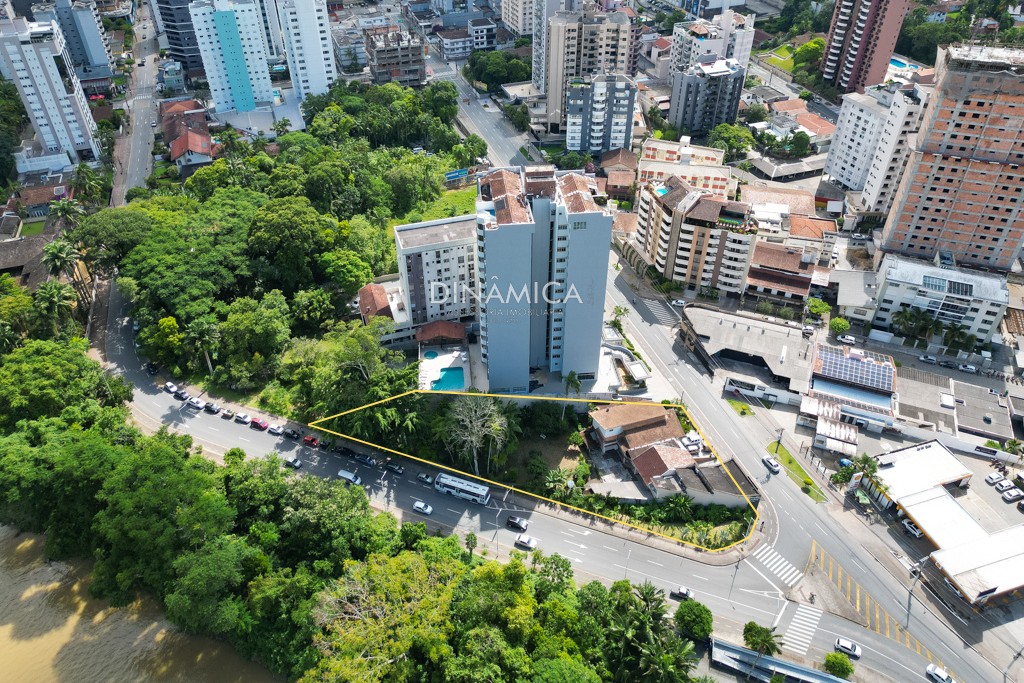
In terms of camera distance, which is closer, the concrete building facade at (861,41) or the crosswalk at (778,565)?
the crosswalk at (778,565)

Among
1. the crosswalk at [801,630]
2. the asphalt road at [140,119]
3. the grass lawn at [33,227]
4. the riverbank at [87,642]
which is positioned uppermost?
the asphalt road at [140,119]

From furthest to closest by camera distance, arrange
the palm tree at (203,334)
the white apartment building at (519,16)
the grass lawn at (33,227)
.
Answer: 1. the white apartment building at (519,16)
2. the grass lawn at (33,227)
3. the palm tree at (203,334)

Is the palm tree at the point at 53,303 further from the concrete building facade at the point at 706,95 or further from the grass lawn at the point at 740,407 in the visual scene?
the concrete building facade at the point at 706,95

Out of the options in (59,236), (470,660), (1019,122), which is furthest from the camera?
(59,236)

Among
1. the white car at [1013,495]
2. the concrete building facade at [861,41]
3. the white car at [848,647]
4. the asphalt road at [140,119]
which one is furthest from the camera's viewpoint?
the concrete building facade at [861,41]

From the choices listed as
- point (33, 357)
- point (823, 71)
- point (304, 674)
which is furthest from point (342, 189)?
point (823, 71)

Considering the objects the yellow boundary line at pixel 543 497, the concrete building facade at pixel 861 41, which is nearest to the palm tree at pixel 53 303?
the yellow boundary line at pixel 543 497

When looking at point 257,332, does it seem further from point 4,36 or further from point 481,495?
point 4,36
